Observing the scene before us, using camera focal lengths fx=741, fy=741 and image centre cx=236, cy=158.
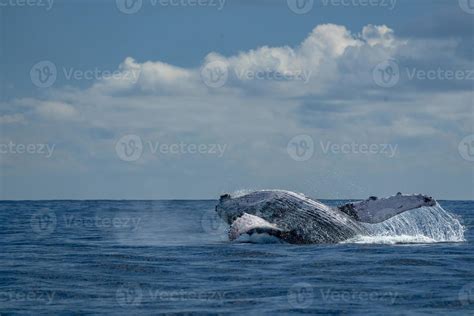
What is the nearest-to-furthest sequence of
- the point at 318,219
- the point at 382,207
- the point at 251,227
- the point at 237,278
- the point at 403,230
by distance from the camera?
the point at 237,278, the point at 251,227, the point at 318,219, the point at 382,207, the point at 403,230

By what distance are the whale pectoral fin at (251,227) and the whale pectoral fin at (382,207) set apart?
8.90ft

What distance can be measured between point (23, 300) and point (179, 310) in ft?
10.3

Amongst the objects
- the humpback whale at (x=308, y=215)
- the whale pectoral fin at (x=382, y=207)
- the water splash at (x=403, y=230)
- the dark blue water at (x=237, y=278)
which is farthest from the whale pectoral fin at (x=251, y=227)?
the whale pectoral fin at (x=382, y=207)

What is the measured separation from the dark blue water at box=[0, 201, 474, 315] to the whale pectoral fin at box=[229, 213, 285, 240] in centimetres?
57

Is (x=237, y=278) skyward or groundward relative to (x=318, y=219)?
groundward

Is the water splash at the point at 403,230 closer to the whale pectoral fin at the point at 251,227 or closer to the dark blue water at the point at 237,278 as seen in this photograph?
the dark blue water at the point at 237,278

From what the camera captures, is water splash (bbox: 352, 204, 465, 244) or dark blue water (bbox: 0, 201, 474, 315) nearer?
dark blue water (bbox: 0, 201, 474, 315)

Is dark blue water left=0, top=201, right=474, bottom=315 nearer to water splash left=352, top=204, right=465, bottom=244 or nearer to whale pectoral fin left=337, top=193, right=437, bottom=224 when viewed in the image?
water splash left=352, top=204, right=465, bottom=244

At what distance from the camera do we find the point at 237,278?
51.2ft

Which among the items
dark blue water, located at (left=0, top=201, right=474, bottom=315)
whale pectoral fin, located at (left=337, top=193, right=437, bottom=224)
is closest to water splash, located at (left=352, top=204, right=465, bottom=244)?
whale pectoral fin, located at (left=337, top=193, right=437, bottom=224)

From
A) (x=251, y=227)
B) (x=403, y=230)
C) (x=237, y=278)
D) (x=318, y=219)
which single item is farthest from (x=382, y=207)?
(x=237, y=278)

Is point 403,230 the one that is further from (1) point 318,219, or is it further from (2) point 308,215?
(2) point 308,215

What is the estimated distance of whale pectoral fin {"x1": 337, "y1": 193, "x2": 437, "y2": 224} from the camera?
22.8 meters

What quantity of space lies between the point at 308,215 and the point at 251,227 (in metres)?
2.18
